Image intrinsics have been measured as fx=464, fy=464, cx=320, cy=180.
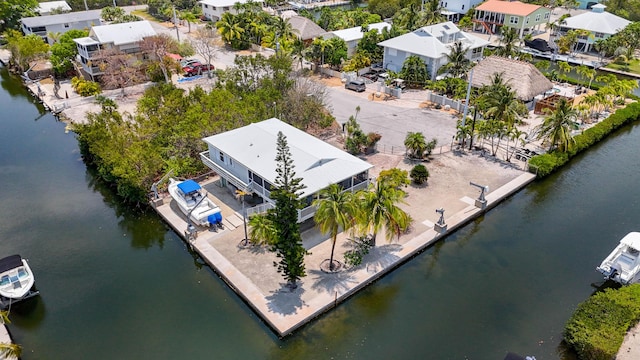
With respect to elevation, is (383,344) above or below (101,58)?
below

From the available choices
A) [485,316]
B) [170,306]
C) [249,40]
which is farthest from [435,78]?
[170,306]

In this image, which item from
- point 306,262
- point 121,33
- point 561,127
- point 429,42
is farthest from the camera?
point 121,33

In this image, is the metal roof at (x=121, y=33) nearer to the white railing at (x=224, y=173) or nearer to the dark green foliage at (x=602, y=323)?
the white railing at (x=224, y=173)

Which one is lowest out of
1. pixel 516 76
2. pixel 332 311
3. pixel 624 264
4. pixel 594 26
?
pixel 332 311

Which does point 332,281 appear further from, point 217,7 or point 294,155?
point 217,7

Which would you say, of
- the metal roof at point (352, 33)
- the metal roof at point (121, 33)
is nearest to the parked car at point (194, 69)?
the metal roof at point (121, 33)

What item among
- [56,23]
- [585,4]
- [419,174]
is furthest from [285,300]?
[585,4]

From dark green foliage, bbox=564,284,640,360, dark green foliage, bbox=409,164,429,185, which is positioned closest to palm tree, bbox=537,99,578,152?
dark green foliage, bbox=409,164,429,185

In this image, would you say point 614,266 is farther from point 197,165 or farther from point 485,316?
point 197,165
